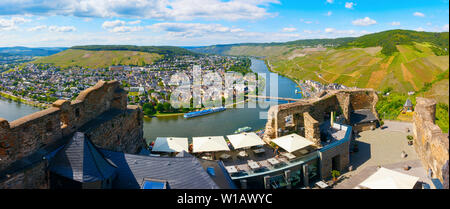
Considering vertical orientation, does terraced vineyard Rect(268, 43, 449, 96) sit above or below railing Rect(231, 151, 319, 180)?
above

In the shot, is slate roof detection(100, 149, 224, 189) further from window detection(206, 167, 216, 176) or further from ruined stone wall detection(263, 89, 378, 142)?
ruined stone wall detection(263, 89, 378, 142)

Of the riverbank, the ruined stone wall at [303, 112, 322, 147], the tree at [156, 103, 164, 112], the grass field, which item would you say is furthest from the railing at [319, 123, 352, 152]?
the grass field

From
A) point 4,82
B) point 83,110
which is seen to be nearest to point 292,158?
point 83,110

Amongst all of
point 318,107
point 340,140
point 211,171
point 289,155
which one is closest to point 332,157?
point 340,140

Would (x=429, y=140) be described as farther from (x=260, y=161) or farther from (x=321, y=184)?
(x=260, y=161)

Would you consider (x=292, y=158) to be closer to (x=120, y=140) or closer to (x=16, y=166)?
(x=120, y=140)

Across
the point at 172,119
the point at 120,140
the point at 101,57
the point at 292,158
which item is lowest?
the point at 172,119
